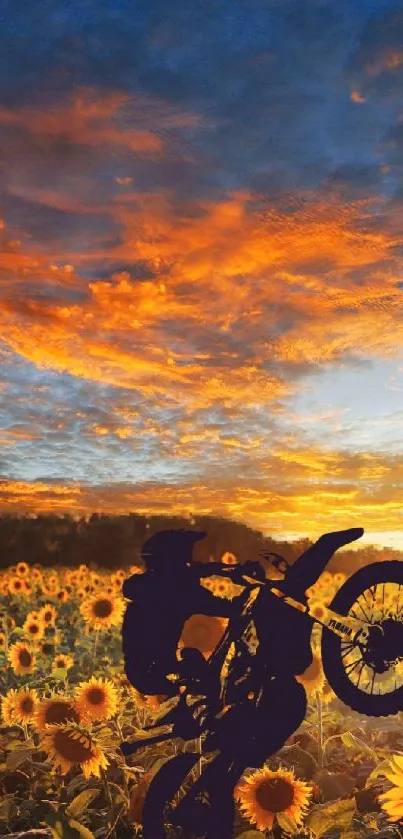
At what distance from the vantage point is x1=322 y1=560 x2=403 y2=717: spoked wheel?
5031 mm

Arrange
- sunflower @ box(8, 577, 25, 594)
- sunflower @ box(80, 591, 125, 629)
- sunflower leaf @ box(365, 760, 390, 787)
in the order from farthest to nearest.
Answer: sunflower @ box(8, 577, 25, 594) < sunflower @ box(80, 591, 125, 629) < sunflower leaf @ box(365, 760, 390, 787)

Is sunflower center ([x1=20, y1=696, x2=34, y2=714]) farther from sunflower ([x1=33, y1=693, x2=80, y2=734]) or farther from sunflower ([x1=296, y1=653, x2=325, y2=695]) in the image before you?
sunflower ([x1=296, y1=653, x2=325, y2=695])

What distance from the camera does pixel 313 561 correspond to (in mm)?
4918

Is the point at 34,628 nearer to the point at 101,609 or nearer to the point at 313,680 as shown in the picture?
the point at 101,609

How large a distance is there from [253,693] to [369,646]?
33.0 inches

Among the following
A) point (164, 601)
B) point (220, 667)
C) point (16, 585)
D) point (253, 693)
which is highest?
point (164, 601)

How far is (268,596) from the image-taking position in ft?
16.1

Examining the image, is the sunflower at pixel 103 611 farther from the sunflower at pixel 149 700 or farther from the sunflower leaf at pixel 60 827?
the sunflower leaf at pixel 60 827

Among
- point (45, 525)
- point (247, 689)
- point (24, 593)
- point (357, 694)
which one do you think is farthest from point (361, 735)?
point (45, 525)

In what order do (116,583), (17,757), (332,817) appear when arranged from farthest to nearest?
(116,583)
(17,757)
(332,817)

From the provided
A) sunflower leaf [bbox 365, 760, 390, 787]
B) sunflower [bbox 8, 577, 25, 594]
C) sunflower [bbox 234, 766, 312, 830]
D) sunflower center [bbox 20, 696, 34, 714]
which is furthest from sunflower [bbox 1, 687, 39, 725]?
sunflower [bbox 8, 577, 25, 594]

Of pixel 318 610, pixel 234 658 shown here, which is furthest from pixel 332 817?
pixel 318 610

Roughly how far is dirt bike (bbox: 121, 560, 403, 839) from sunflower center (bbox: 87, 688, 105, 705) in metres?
1.12

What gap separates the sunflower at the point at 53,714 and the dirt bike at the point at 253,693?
0.95 meters
